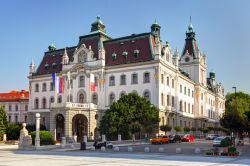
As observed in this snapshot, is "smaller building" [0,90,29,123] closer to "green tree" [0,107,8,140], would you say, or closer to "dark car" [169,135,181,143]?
"green tree" [0,107,8,140]

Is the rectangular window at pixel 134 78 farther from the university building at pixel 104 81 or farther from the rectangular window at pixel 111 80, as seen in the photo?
the rectangular window at pixel 111 80

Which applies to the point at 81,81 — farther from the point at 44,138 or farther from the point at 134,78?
the point at 44,138

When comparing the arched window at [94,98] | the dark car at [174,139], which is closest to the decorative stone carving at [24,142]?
the dark car at [174,139]

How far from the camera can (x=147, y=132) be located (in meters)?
61.0

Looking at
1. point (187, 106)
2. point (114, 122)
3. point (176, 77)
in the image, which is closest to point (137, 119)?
point (114, 122)

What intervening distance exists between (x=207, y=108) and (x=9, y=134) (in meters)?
56.1

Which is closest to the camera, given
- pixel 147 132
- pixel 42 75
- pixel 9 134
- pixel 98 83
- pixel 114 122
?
pixel 114 122

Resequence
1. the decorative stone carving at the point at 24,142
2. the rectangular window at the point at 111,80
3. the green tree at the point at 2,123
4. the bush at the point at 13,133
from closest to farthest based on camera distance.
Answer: the decorative stone carving at the point at 24,142 < the green tree at the point at 2,123 < the bush at the point at 13,133 < the rectangular window at the point at 111,80

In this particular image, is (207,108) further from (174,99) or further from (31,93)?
(31,93)

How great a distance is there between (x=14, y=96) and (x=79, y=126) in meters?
63.3

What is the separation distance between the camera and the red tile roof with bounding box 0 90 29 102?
123 meters

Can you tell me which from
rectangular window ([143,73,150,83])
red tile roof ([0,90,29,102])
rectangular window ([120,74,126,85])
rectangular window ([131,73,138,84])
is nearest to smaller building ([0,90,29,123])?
red tile roof ([0,90,29,102])

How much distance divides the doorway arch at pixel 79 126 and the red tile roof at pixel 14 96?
58.5 meters

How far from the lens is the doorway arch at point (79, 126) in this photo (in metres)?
67.6
